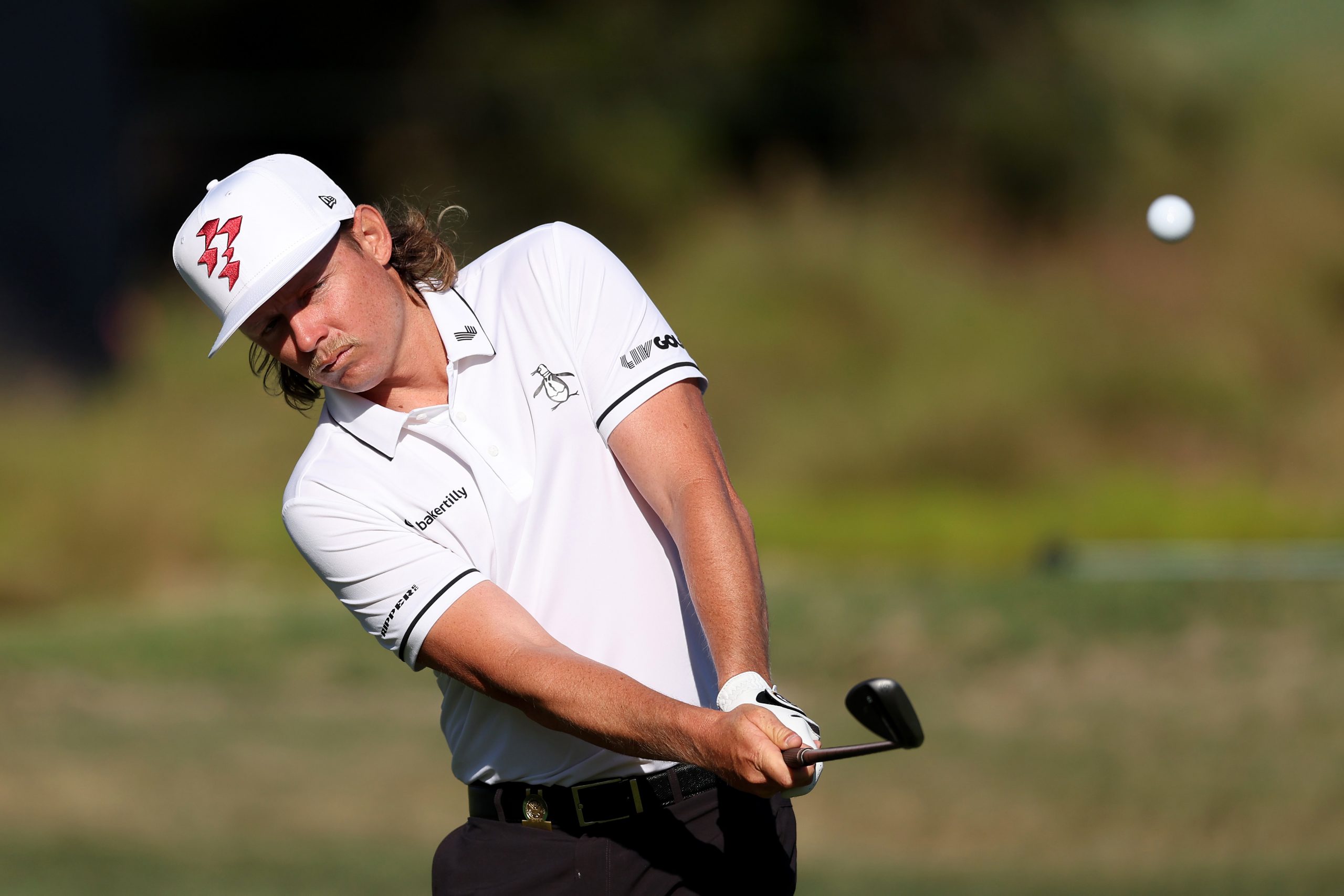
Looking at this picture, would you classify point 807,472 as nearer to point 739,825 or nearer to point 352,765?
point 352,765

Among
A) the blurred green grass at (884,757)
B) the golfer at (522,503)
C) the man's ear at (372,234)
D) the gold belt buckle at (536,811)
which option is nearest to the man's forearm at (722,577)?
the golfer at (522,503)

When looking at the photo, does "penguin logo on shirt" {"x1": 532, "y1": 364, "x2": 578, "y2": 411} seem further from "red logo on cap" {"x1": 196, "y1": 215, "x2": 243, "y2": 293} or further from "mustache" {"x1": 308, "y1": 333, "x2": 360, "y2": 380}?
"red logo on cap" {"x1": 196, "y1": 215, "x2": 243, "y2": 293}

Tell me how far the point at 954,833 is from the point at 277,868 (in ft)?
9.39

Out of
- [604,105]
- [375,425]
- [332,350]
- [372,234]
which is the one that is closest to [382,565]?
[375,425]

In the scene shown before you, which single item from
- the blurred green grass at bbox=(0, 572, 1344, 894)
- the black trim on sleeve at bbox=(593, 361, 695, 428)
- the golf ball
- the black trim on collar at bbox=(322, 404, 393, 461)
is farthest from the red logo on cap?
the blurred green grass at bbox=(0, 572, 1344, 894)

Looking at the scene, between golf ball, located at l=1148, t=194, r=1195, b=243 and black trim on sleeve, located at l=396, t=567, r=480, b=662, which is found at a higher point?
golf ball, located at l=1148, t=194, r=1195, b=243

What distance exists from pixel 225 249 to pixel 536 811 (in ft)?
3.35

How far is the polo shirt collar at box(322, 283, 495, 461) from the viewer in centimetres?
266

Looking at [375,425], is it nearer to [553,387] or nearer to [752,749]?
[553,387]

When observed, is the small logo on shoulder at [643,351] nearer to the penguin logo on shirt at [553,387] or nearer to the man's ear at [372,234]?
the penguin logo on shirt at [553,387]

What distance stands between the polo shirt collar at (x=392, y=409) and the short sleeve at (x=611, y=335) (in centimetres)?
15

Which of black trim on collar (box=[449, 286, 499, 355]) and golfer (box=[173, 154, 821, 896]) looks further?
black trim on collar (box=[449, 286, 499, 355])

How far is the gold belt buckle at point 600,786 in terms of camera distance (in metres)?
2.61

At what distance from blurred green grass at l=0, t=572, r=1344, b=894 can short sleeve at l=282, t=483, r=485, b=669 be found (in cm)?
422
